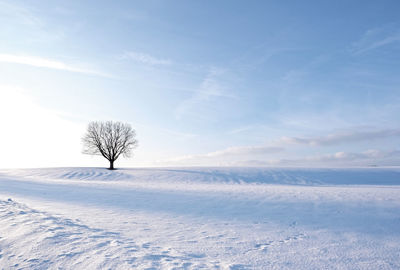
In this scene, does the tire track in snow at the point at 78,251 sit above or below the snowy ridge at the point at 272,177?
above

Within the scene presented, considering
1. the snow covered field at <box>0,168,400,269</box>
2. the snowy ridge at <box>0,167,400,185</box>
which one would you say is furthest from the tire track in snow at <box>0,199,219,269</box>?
the snowy ridge at <box>0,167,400,185</box>

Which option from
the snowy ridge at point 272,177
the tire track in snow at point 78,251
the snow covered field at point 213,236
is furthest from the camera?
the snowy ridge at point 272,177

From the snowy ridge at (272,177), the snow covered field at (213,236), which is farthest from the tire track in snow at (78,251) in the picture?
the snowy ridge at (272,177)

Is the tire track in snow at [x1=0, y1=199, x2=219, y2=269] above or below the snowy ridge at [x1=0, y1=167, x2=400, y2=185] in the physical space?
above

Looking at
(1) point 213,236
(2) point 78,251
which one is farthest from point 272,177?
(2) point 78,251

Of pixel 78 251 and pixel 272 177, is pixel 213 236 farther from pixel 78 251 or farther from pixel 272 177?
pixel 272 177

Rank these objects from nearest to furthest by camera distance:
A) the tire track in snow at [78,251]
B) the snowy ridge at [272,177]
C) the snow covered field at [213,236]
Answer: the tire track in snow at [78,251] < the snow covered field at [213,236] < the snowy ridge at [272,177]

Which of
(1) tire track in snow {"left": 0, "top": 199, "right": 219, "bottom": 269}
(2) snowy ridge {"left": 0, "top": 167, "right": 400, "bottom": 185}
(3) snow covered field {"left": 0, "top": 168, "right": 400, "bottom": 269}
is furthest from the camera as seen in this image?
(2) snowy ridge {"left": 0, "top": 167, "right": 400, "bottom": 185}

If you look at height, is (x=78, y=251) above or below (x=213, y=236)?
above

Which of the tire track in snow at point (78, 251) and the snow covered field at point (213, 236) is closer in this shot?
the tire track in snow at point (78, 251)

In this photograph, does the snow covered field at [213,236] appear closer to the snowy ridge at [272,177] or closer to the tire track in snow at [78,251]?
the tire track in snow at [78,251]

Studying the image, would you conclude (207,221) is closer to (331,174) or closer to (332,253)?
(332,253)

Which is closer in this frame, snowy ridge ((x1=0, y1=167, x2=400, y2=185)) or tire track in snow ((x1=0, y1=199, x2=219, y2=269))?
tire track in snow ((x1=0, y1=199, x2=219, y2=269))

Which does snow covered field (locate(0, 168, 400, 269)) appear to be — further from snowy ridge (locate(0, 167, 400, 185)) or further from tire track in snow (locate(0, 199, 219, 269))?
snowy ridge (locate(0, 167, 400, 185))
